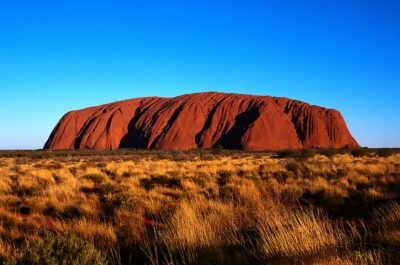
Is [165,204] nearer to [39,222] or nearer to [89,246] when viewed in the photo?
[39,222]

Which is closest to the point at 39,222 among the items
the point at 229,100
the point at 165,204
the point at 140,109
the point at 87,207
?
the point at 87,207

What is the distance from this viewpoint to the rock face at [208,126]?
238 ft

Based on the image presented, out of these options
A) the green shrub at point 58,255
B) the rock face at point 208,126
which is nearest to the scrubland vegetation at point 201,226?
the green shrub at point 58,255

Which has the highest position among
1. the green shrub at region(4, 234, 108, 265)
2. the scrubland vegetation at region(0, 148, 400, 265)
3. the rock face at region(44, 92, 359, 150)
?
the rock face at region(44, 92, 359, 150)

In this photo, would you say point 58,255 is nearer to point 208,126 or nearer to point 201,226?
point 201,226

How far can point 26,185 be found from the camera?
12.1 meters

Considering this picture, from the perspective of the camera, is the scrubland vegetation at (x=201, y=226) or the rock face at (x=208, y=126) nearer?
the scrubland vegetation at (x=201, y=226)

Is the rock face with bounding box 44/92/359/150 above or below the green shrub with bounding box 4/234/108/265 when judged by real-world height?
above

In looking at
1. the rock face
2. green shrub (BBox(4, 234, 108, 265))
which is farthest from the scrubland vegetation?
the rock face

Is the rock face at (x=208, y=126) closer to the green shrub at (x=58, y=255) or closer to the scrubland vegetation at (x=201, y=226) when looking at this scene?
the scrubland vegetation at (x=201, y=226)

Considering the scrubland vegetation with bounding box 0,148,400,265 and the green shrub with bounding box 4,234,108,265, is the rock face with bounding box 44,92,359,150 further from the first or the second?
the green shrub with bounding box 4,234,108,265

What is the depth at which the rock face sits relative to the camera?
72562 millimetres

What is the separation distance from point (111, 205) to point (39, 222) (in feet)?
6.59

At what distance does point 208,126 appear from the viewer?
76.3 m
